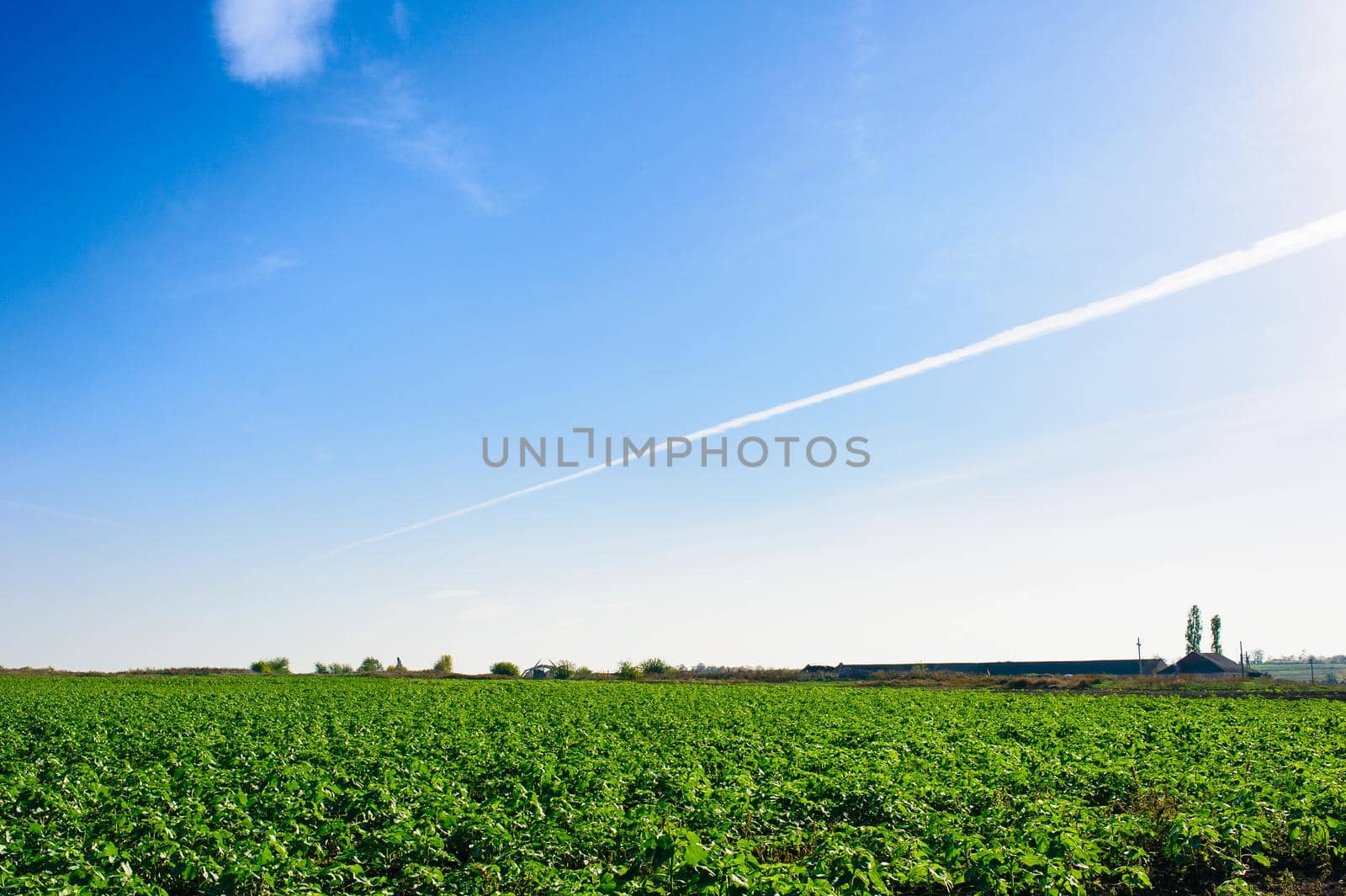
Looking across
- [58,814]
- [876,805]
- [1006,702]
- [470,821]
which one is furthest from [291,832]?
[1006,702]

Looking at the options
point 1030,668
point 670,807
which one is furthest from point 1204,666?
point 670,807

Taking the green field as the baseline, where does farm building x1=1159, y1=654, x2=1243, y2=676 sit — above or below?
below

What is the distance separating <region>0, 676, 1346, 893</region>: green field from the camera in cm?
936

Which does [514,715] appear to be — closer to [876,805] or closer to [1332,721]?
[876,805]

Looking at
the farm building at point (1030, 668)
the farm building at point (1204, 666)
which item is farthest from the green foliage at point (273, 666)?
the farm building at point (1204, 666)

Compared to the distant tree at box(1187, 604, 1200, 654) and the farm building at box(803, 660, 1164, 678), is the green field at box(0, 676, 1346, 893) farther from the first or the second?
the distant tree at box(1187, 604, 1200, 654)

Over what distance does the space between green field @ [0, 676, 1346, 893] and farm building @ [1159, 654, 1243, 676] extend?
84.6 metres

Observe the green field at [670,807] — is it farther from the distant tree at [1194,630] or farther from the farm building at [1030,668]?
the distant tree at [1194,630]

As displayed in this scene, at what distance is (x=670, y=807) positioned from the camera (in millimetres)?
12664

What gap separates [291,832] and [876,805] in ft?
29.9

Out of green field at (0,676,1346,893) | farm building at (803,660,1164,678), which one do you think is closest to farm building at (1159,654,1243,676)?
farm building at (803,660,1164,678)

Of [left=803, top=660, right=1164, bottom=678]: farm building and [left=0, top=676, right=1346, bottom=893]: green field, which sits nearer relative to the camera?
[left=0, top=676, right=1346, bottom=893]: green field

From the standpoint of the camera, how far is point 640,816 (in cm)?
1173

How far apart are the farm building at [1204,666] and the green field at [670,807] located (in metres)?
84.6
